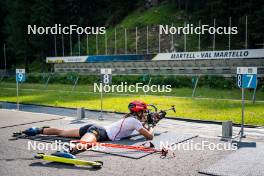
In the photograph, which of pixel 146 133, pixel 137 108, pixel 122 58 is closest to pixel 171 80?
pixel 122 58

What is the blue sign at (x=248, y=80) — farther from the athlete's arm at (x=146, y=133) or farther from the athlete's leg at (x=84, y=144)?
the athlete's leg at (x=84, y=144)

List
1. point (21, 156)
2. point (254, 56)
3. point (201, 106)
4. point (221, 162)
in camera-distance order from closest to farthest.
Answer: point (221, 162), point (21, 156), point (201, 106), point (254, 56)

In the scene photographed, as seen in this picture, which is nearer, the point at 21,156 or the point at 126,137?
the point at 21,156

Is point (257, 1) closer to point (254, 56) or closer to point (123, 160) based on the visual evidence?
point (254, 56)

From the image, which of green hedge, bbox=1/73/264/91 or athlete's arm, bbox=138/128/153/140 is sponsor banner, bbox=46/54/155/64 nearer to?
green hedge, bbox=1/73/264/91

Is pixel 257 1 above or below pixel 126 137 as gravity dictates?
above

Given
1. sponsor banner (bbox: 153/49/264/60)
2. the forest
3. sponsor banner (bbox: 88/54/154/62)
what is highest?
the forest

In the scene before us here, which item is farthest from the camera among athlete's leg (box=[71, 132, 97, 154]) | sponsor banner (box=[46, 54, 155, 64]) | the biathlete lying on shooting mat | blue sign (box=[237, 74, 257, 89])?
sponsor banner (box=[46, 54, 155, 64])

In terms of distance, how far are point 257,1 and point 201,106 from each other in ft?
98.0

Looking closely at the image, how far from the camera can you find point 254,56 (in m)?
31.6

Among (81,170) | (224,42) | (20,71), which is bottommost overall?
(81,170)

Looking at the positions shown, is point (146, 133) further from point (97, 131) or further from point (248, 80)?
point (248, 80)

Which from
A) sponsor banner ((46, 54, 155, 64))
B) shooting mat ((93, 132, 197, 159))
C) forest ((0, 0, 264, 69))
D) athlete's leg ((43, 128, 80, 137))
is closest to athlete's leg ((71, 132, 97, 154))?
shooting mat ((93, 132, 197, 159))

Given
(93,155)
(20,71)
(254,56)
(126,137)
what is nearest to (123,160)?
(93,155)
